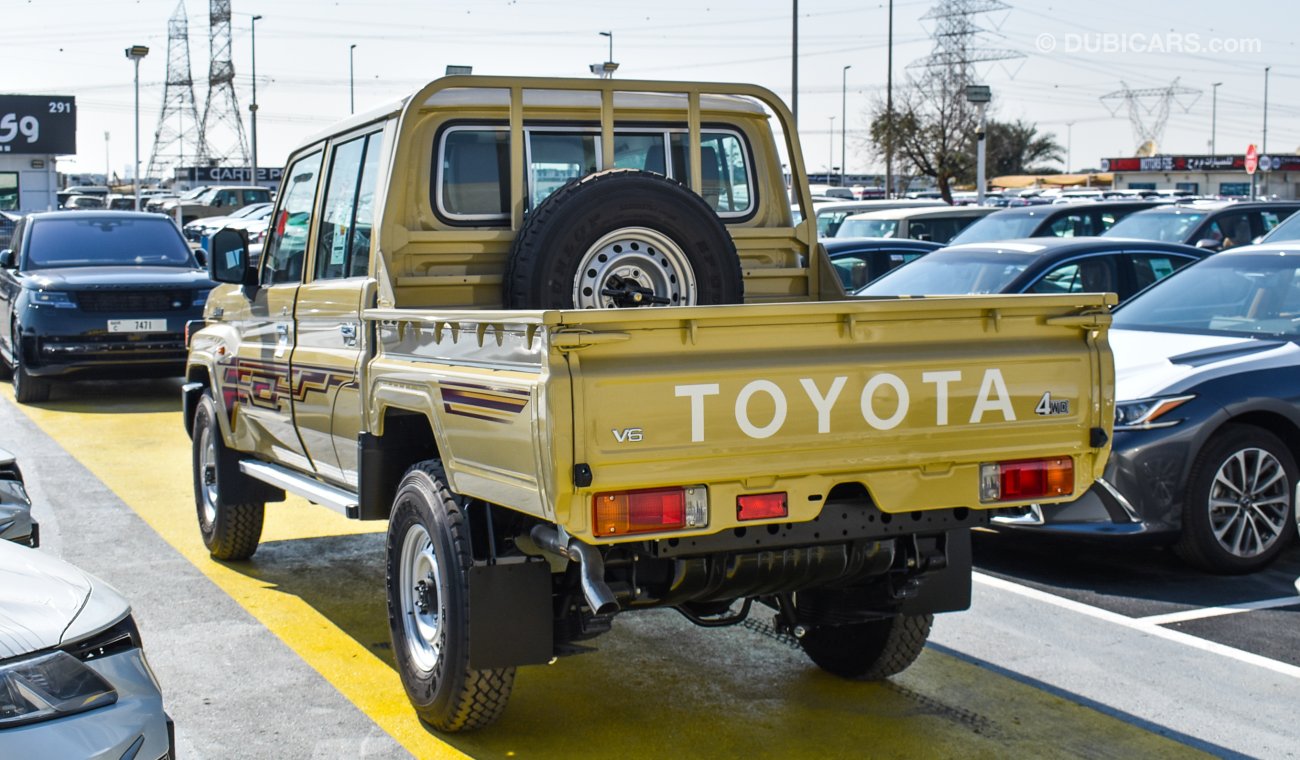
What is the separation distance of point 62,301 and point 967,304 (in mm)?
11109

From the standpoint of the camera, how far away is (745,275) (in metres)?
6.20

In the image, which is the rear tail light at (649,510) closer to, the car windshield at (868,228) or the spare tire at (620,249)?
the spare tire at (620,249)

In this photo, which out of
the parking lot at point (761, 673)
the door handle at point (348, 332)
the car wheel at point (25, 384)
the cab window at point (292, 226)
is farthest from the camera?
the car wheel at point (25, 384)

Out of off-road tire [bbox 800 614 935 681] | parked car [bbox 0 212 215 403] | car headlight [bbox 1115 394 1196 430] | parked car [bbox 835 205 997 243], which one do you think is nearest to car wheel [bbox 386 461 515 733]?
off-road tire [bbox 800 614 935 681]

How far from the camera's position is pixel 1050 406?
455 cm

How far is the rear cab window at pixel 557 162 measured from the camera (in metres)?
5.72

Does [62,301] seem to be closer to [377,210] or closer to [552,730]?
[377,210]

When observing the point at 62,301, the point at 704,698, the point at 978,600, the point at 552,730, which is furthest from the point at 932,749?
the point at 62,301

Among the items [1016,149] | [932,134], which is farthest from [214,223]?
[1016,149]

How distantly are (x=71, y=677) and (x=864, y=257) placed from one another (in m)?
11.5

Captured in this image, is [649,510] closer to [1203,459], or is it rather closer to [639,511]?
[639,511]

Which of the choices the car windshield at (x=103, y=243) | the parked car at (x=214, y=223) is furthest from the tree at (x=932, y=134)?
the car windshield at (x=103, y=243)

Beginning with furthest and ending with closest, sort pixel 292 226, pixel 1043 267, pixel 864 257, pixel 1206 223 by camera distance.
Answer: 1. pixel 1206 223
2. pixel 864 257
3. pixel 1043 267
4. pixel 292 226

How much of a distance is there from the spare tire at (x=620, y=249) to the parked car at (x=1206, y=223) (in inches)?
433
